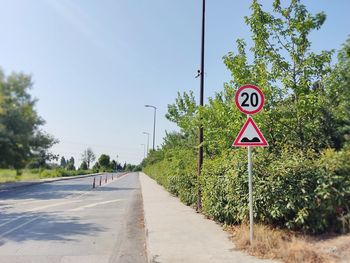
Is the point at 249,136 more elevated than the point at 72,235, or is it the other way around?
the point at 249,136

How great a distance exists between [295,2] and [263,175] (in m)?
5.24

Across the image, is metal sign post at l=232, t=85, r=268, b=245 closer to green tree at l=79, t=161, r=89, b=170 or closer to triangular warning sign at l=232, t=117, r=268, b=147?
triangular warning sign at l=232, t=117, r=268, b=147

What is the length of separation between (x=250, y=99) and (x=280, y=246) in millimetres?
2763

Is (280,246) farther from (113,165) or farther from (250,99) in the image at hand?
(113,165)

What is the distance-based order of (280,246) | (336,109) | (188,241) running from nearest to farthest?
(280,246)
(188,241)
(336,109)

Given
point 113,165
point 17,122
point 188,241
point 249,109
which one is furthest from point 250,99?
point 113,165

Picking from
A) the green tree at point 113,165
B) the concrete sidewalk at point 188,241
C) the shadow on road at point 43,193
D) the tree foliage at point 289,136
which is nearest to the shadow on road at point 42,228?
the concrete sidewalk at point 188,241

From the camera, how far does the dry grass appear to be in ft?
19.0

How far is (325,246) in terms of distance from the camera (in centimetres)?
615

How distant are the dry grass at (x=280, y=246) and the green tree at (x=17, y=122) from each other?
29.1m

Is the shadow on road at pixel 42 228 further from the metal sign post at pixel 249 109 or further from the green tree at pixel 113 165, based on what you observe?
the green tree at pixel 113 165

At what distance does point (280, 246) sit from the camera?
640 centimetres

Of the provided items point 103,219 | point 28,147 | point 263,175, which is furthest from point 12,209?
point 28,147

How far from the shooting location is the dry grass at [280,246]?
5.79 m
